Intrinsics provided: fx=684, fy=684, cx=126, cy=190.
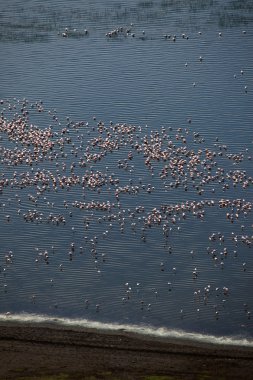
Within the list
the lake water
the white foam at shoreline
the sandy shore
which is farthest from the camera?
the lake water

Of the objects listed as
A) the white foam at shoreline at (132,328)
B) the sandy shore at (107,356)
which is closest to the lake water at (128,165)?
the white foam at shoreline at (132,328)

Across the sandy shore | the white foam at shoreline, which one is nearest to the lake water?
the white foam at shoreline

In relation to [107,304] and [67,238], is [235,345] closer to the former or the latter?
[107,304]

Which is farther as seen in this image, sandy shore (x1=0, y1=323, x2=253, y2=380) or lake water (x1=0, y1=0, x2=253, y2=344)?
lake water (x1=0, y1=0, x2=253, y2=344)

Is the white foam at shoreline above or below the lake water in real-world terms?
below

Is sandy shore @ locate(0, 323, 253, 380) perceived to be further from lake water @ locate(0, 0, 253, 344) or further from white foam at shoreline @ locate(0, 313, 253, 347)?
lake water @ locate(0, 0, 253, 344)

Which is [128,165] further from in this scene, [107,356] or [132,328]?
[107,356]

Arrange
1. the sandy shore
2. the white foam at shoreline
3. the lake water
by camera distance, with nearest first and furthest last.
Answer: the sandy shore < the white foam at shoreline < the lake water
